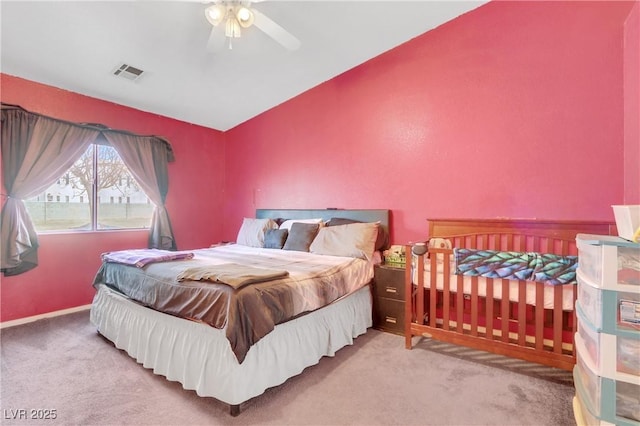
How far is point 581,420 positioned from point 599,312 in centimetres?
61

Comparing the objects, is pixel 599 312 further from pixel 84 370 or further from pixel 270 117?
pixel 270 117

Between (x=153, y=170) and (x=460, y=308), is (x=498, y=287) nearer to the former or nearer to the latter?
(x=460, y=308)

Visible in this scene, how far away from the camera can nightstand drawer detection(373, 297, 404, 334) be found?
9.27ft

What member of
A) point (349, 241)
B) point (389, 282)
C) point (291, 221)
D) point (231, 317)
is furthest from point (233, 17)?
point (389, 282)

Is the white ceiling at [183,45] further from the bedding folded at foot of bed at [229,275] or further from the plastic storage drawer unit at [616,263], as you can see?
the plastic storage drawer unit at [616,263]

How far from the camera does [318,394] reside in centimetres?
189

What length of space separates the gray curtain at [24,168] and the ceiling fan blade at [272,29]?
2.68 meters

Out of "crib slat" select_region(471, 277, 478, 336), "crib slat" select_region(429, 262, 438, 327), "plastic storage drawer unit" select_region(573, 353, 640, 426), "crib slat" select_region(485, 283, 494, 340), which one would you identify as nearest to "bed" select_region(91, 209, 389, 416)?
"crib slat" select_region(429, 262, 438, 327)

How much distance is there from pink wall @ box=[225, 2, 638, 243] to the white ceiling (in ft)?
1.07

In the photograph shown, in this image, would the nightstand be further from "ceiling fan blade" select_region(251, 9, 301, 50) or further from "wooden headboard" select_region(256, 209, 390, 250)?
"ceiling fan blade" select_region(251, 9, 301, 50)

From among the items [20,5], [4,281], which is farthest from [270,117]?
[4,281]

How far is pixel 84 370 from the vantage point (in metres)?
2.17

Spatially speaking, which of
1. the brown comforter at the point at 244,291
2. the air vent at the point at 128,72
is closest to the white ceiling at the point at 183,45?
the air vent at the point at 128,72

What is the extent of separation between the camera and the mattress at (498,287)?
6.85ft
